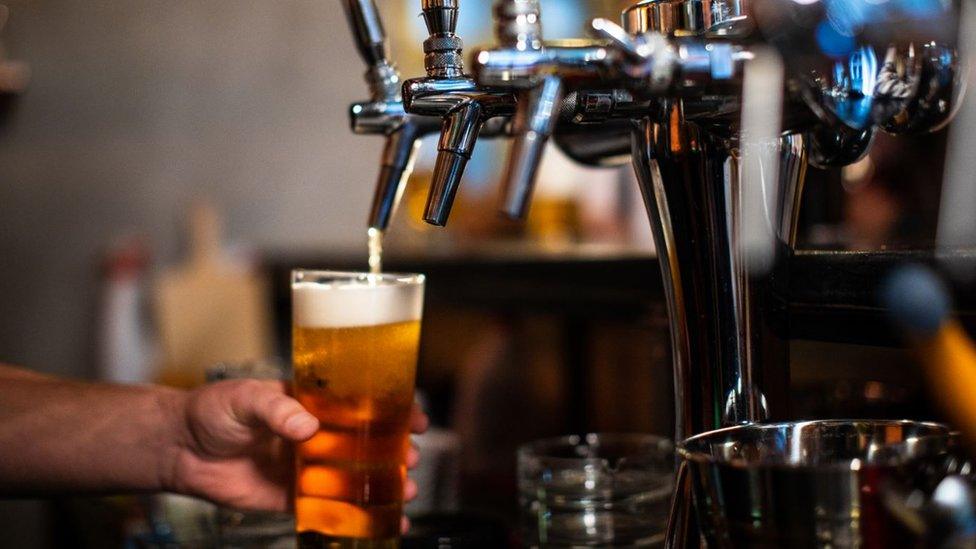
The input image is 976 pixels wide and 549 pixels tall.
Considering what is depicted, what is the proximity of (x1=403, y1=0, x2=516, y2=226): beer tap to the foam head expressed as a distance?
0.23 meters

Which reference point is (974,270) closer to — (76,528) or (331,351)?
(331,351)

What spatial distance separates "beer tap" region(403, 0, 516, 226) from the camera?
0.69 m

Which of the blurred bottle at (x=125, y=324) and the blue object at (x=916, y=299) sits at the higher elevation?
the blue object at (x=916, y=299)

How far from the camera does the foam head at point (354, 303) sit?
0.90 metres

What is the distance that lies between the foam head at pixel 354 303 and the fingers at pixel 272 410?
0.07m

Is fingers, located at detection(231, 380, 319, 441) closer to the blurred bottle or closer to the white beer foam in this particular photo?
the white beer foam

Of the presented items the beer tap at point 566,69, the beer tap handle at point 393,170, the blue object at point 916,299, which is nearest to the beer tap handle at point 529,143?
the beer tap at point 566,69

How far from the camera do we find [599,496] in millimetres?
922

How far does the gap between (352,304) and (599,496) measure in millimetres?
275

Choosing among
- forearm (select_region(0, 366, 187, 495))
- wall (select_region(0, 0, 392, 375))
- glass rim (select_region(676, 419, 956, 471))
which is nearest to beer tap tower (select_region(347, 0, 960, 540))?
glass rim (select_region(676, 419, 956, 471))

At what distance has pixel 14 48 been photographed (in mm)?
3250

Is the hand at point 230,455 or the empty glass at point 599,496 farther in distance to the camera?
the hand at point 230,455

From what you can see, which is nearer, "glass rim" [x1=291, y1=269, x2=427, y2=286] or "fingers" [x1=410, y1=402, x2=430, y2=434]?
"glass rim" [x1=291, y1=269, x2=427, y2=286]

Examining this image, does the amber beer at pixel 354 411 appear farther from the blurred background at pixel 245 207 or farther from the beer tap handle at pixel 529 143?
the blurred background at pixel 245 207
